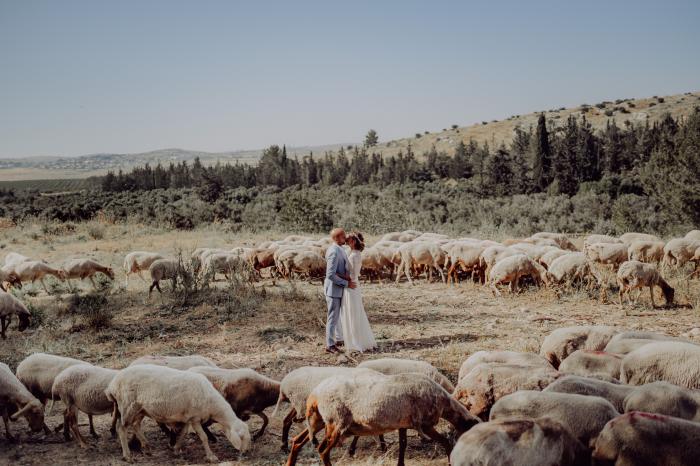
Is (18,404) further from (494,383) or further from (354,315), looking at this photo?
(494,383)

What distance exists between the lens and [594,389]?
527 centimetres

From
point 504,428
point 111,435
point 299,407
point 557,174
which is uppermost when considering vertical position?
point 557,174

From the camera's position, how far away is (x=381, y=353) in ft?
29.0

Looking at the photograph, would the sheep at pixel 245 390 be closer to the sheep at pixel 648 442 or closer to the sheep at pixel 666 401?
the sheep at pixel 648 442

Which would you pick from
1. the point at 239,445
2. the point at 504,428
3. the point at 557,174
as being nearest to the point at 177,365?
the point at 239,445

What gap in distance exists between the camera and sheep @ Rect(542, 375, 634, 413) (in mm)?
5223

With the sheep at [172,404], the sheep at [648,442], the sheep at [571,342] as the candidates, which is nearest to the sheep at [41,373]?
the sheep at [172,404]

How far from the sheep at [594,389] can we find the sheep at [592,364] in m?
0.78

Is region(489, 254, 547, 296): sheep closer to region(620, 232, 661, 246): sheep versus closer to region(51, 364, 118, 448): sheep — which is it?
region(620, 232, 661, 246): sheep

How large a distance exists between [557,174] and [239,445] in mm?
37447

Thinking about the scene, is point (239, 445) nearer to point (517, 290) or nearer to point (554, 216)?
point (517, 290)

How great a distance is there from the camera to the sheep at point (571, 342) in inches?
288

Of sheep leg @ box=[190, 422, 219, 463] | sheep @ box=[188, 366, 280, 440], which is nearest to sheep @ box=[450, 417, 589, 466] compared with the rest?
sheep leg @ box=[190, 422, 219, 463]

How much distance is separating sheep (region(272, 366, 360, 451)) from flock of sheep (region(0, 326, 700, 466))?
1 cm
